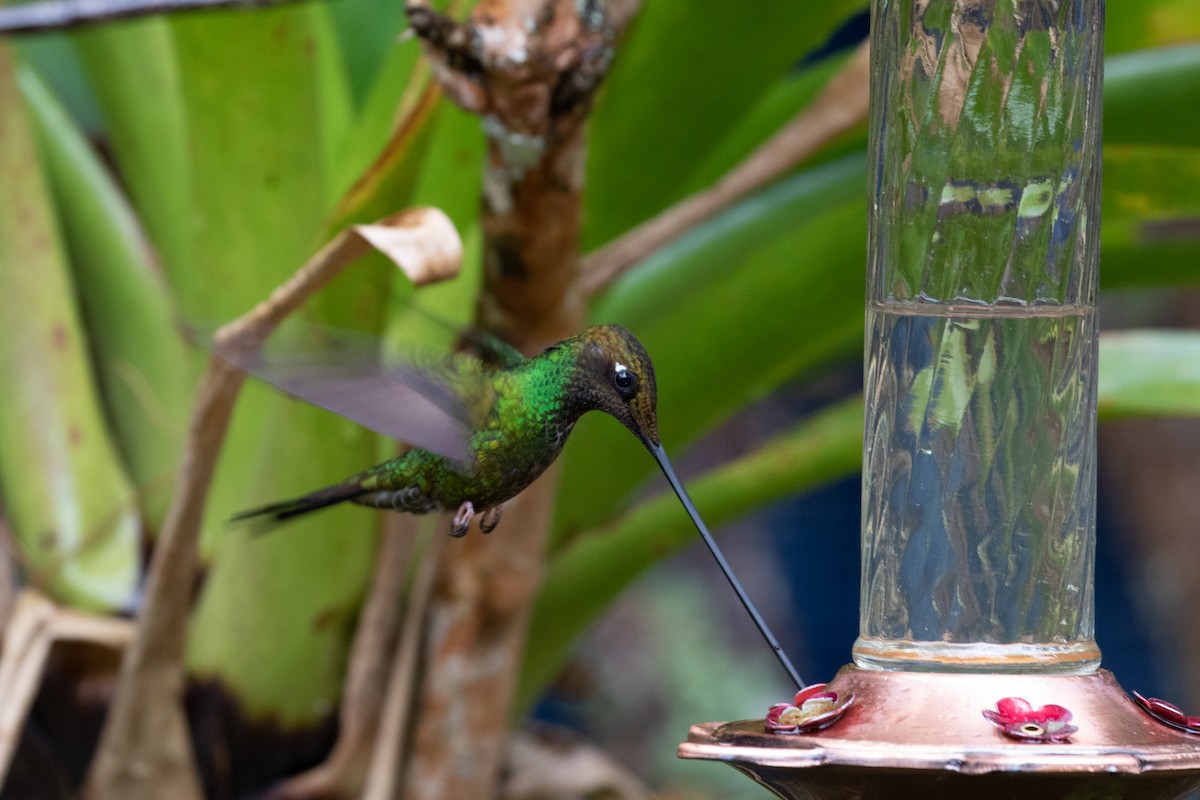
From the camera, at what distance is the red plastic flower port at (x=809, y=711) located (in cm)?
97

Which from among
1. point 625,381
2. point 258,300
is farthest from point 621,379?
point 258,300

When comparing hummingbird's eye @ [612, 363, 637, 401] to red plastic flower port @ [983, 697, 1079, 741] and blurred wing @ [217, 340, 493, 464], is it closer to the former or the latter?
blurred wing @ [217, 340, 493, 464]

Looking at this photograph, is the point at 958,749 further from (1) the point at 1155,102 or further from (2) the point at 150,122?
(2) the point at 150,122

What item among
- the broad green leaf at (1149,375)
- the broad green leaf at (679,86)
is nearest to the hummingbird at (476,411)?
the broad green leaf at (679,86)

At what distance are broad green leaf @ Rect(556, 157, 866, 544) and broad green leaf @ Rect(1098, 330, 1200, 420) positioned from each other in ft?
1.13

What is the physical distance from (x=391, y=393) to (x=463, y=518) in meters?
0.12

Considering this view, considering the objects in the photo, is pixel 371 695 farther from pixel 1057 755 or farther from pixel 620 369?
pixel 1057 755

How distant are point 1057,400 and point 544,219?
0.62m

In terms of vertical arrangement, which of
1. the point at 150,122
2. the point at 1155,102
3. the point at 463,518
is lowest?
the point at 463,518

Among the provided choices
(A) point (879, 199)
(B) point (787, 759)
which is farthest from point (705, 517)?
(B) point (787, 759)

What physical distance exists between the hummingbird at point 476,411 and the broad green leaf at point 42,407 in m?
0.98

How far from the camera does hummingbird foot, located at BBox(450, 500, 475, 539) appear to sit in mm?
1175

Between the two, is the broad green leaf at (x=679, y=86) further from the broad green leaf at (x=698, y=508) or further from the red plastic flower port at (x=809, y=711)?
the red plastic flower port at (x=809, y=711)

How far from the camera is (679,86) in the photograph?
74.8 inches
